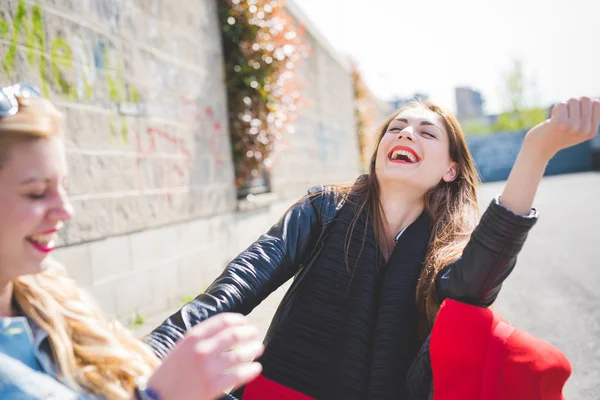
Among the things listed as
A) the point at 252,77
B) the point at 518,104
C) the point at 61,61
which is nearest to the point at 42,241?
the point at 61,61

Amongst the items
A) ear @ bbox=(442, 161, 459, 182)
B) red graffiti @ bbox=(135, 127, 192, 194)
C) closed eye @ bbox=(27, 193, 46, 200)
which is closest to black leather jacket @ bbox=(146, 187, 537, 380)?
ear @ bbox=(442, 161, 459, 182)

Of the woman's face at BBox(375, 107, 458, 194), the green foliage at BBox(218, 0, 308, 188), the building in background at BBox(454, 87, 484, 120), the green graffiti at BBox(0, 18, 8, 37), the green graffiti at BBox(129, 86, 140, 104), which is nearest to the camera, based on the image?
the woman's face at BBox(375, 107, 458, 194)

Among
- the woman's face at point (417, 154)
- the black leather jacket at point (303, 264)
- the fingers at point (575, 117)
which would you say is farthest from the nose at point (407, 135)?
the fingers at point (575, 117)

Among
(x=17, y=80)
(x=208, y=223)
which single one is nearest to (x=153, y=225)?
(x=208, y=223)

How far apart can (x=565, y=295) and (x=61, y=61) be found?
4.28 metres

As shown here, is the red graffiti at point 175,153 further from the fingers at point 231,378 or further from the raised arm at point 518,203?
the fingers at point 231,378

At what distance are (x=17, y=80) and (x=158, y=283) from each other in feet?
6.31

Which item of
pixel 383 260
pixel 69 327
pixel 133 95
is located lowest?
pixel 383 260

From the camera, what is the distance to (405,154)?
2.01 meters

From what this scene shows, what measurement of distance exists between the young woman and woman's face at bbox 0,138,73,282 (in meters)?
0.49

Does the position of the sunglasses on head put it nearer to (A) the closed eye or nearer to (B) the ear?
(A) the closed eye

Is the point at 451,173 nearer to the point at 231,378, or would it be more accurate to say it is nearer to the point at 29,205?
the point at 231,378

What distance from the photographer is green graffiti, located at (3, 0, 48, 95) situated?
2867 millimetres

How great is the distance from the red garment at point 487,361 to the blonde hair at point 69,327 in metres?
0.77
